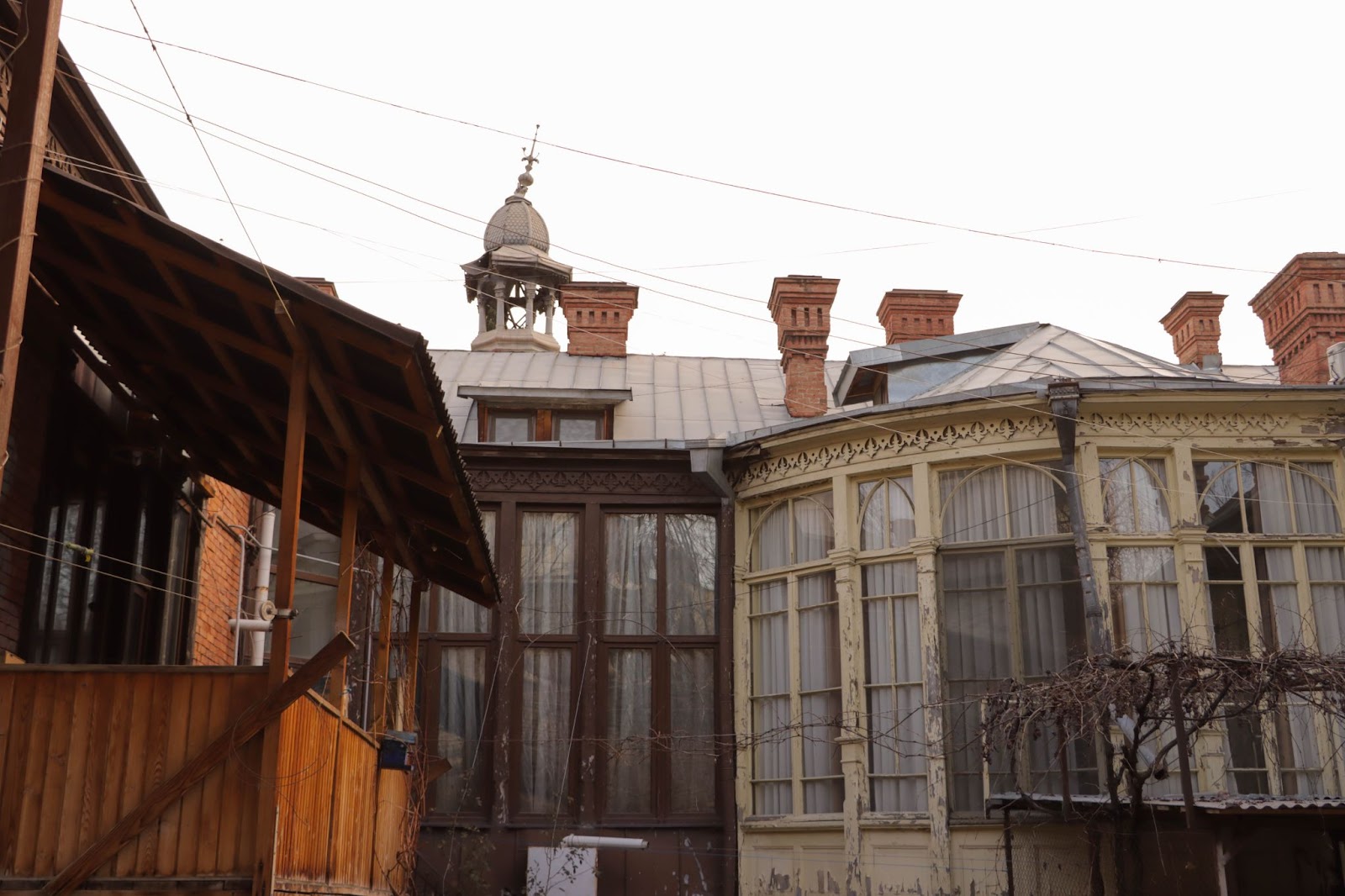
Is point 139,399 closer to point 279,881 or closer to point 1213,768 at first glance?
point 279,881

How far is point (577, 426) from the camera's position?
20109 millimetres

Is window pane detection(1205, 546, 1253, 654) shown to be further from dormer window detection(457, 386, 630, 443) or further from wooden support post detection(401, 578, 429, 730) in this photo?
wooden support post detection(401, 578, 429, 730)

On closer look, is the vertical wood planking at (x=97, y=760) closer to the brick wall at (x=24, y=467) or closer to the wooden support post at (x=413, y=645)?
the brick wall at (x=24, y=467)

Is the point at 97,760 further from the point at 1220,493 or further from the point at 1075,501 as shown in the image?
the point at 1220,493

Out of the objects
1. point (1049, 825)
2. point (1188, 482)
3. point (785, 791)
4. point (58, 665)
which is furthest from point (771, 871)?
point (58, 665)

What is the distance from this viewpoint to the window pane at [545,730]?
56.4 feet

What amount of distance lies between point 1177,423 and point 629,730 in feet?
24.0

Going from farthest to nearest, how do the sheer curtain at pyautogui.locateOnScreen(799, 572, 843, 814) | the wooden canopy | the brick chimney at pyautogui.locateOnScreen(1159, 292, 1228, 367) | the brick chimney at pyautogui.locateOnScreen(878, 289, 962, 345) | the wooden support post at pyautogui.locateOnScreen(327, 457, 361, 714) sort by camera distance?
the brick chimney at pyautogui.locateOnScreen(1159, 292, 1228, 367), the brick chimney at pyautogui.locateOnScreen(878, 289, 962, 345), the sheer curtain at pyautogui.locateOnScreen(799, 572, 843, 814), the wooden support post at pyautogui.locateOnScreen(327, 457, 361, 714), the wooden canopy

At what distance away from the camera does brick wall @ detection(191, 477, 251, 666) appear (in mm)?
13477

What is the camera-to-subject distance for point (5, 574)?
878 centimetres

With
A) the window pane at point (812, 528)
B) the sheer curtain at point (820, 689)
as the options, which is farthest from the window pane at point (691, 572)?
the sheer curtain at point (820, 689)

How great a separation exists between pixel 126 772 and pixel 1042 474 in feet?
35.6

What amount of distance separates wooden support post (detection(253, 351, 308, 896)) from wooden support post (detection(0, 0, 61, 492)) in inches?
61.6

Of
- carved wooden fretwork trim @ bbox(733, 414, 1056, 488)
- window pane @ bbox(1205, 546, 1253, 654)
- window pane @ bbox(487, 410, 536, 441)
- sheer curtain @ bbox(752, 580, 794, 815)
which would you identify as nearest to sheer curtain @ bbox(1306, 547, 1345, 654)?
window pane @ bbox(1205, 546, 1253, 654)
